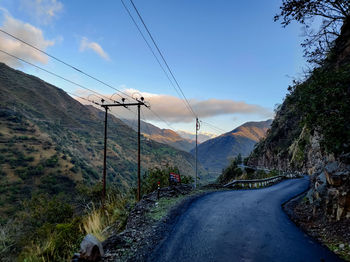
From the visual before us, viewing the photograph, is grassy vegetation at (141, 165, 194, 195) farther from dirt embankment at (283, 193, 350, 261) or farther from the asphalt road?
dirt embankment at (283, 193, 350, 261)

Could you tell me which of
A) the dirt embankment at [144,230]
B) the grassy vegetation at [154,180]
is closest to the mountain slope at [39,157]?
the grassy vegetation at [154,180]

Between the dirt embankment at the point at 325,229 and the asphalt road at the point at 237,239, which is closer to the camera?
the asphalt road at the point at 237,239


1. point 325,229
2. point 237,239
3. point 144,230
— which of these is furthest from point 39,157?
point 325,229

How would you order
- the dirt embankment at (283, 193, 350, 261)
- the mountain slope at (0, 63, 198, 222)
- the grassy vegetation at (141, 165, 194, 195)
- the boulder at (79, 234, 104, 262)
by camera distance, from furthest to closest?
1. the mountain slope at (0, 63, 198, 222)
2. the grassy vegetation at (141, 165, 194, 195)
3. the dirt embankment at (283, 193, 350, 261)
4. the boulder at (79, 234, 104, 262)

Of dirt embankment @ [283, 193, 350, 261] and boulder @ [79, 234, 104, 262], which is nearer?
boulder @ [79, 234, 104, 262]

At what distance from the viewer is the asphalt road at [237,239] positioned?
203 inches

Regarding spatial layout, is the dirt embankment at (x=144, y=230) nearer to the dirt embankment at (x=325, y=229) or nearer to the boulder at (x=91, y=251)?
the boulder at (x=91, y=251)

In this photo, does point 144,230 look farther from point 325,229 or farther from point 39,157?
point 39,157

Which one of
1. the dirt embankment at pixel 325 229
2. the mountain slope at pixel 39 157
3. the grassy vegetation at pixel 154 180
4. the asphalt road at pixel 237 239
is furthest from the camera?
the mountain slope at pixel 39 157

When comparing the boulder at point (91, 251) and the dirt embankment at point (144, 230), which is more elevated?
the boulder at point (91, 251)

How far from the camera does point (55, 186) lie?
68312 millimetres

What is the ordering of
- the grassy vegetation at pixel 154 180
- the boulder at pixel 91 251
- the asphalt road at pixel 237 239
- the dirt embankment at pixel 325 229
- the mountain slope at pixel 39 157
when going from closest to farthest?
the boulder at pixel 91 251, the asphalt road at pixel 237 239, the dirt embankment at pixel 325 229, the grassy vegetation at pixel 154 180, the mountain slope at pixel 39 157

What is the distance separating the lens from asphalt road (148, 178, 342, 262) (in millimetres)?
5168

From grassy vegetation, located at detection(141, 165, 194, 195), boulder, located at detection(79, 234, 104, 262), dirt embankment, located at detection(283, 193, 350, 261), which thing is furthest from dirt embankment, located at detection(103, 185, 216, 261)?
grassy vegetation, located at detection(141, 165, 194, 195)
